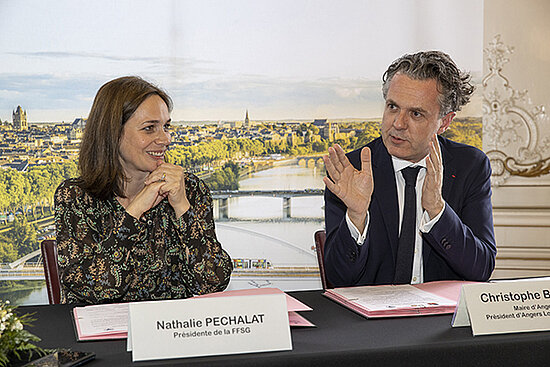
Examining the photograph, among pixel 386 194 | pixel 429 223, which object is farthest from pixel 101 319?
pixel 386 194

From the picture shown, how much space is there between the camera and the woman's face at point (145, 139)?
6.72ft

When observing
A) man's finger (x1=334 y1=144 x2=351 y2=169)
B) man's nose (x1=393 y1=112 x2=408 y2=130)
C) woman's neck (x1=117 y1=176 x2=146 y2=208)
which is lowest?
woman's neck (x1=117 y1=176 x2=146 y2=208)

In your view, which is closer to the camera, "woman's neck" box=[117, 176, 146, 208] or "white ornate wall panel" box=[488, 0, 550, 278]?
"woman's neck" box=[117, 176, 146, 208]

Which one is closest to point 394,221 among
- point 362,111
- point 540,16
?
point 362,111

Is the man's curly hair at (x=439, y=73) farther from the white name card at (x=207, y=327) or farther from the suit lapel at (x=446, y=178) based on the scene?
the white name card at (x=207, y=327)

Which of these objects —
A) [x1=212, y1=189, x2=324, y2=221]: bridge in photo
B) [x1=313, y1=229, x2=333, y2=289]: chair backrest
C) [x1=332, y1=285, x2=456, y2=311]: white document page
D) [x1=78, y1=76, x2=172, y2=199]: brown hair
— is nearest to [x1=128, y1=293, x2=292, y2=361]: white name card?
[x1=332, y1=285, x2=456, y2=311]: white document page

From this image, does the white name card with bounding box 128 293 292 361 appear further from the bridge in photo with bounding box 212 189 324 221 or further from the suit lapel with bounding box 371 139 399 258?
the bridge in photo with bounding box 212 189 324 221

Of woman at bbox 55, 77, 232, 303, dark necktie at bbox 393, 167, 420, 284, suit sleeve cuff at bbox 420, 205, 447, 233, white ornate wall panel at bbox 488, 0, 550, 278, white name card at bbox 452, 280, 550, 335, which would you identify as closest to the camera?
white name card at bbox 452, 280, 550, 335

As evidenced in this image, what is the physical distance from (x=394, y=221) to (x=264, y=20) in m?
2.03

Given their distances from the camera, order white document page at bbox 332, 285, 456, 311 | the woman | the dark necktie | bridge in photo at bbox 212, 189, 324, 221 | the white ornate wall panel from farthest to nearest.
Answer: bridge in photo at bbox 212, 189, 324, 221, the white ornate wall panel, the dark necktie, the woman, white document page at bbox 332, 285, 456, 311

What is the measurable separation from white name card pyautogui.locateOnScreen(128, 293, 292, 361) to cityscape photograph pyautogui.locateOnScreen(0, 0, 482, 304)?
2542 mm

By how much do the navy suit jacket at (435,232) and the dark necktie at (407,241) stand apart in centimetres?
2

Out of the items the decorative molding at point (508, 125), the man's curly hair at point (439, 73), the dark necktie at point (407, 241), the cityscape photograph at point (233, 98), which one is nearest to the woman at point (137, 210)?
the dark necktie at point (407, 241)

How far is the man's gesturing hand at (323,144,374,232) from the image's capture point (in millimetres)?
1762
